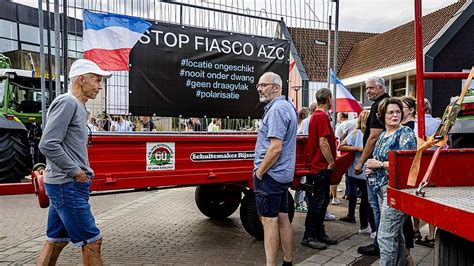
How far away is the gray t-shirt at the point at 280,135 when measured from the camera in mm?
4055

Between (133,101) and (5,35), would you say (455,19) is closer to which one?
(133,101)

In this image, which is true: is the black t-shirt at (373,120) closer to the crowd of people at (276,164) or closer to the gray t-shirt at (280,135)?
the crowd of people at (276,164)

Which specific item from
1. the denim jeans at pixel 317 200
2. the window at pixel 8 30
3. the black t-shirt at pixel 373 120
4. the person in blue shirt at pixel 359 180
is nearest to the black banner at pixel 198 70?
the denim jeans at pixel 317 200

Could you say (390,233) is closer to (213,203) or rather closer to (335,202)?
(213,203)

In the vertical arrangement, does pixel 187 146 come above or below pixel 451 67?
below

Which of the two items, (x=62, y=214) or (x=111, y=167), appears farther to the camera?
(x=111, y=167)

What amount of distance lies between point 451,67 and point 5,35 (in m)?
23.5

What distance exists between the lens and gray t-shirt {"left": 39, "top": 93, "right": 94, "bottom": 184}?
3.10 meters

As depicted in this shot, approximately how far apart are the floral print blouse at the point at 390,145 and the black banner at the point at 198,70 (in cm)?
229

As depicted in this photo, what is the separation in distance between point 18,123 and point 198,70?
5607 millimetres

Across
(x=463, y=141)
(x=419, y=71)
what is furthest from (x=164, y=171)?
(x=463, y=141)

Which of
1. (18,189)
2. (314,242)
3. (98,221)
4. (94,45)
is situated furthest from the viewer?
(98,221)

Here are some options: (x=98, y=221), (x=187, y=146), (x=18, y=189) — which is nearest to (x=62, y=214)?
(x=18, y=189)

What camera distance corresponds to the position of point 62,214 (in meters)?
3.20
